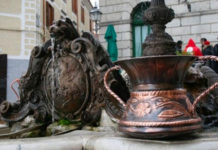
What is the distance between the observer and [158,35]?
116 inches

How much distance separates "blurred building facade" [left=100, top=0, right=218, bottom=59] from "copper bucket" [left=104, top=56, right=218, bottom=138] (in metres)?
8.92

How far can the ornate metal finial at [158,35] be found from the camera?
9.38 ft

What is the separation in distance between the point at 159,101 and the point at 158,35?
4.02ft

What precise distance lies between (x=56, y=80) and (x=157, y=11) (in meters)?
1.02

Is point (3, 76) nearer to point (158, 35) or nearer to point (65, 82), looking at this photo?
point (65, 82)

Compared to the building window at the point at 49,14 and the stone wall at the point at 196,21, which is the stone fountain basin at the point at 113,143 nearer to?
the stone wall at the point at 196,21

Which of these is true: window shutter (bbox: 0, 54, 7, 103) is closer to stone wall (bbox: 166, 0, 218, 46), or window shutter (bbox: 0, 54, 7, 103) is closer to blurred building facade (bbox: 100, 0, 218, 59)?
blurred building facade (bbox: 100, 0, 218, 59)

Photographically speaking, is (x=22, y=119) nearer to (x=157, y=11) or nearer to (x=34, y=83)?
(x=34, y=83)

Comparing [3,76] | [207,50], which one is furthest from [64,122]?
[3,76]

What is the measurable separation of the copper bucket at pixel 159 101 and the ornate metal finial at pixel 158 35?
96 centimetres

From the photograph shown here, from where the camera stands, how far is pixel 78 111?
2.95 metres

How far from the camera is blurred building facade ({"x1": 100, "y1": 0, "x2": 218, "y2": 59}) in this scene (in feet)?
34.5

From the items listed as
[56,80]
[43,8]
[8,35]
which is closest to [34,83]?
[56,80]

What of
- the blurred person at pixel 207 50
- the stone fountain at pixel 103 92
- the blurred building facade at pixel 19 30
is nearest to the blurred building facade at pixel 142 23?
the blurred person at pixel 207 50
